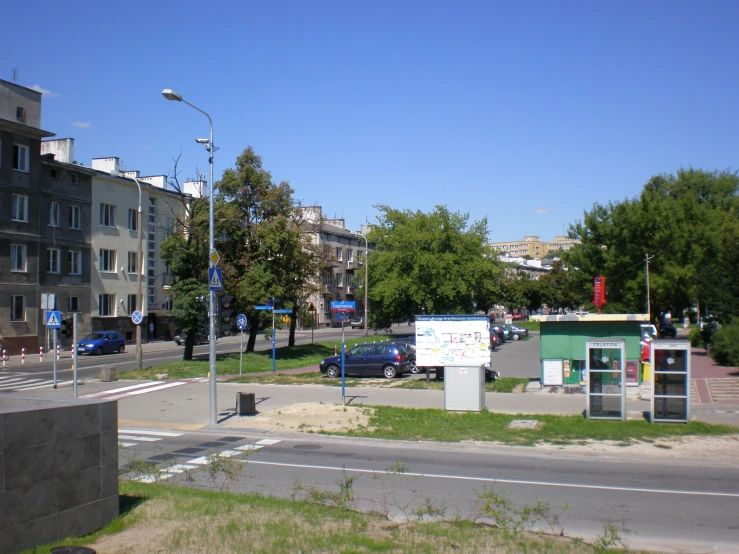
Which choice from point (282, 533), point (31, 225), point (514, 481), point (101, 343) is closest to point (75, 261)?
point (31, 225)

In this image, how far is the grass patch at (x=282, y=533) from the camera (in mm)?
6562

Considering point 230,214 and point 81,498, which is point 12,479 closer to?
point 81,498

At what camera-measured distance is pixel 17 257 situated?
1682 inches

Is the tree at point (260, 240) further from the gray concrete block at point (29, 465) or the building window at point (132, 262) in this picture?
the gray concrete block at point (29, 465)

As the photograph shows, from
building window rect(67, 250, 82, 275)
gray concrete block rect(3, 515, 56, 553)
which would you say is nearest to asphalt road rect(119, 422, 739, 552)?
gray concrete block rect(3, 515, 56, 553)

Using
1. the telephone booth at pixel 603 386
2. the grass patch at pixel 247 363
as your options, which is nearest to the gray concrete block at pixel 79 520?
the telephone booth at pixel 603 386

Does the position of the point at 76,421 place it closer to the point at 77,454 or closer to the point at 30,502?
the point at 77,454

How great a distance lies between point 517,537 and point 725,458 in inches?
304

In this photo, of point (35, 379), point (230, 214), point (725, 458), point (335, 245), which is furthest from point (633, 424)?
point (335, 245)

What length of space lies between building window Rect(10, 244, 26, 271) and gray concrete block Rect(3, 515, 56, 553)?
40.5 meters

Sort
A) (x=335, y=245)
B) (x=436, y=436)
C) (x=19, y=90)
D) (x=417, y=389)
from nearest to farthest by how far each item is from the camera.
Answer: (x=436, y=436) → (x=417, y=389) → (x=19, y=90) → (x=335, y=245)

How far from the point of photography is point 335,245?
85.9 metres

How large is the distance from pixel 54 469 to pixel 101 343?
4052 centimetres

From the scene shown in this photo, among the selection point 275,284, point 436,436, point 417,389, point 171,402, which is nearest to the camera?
point 436,436
